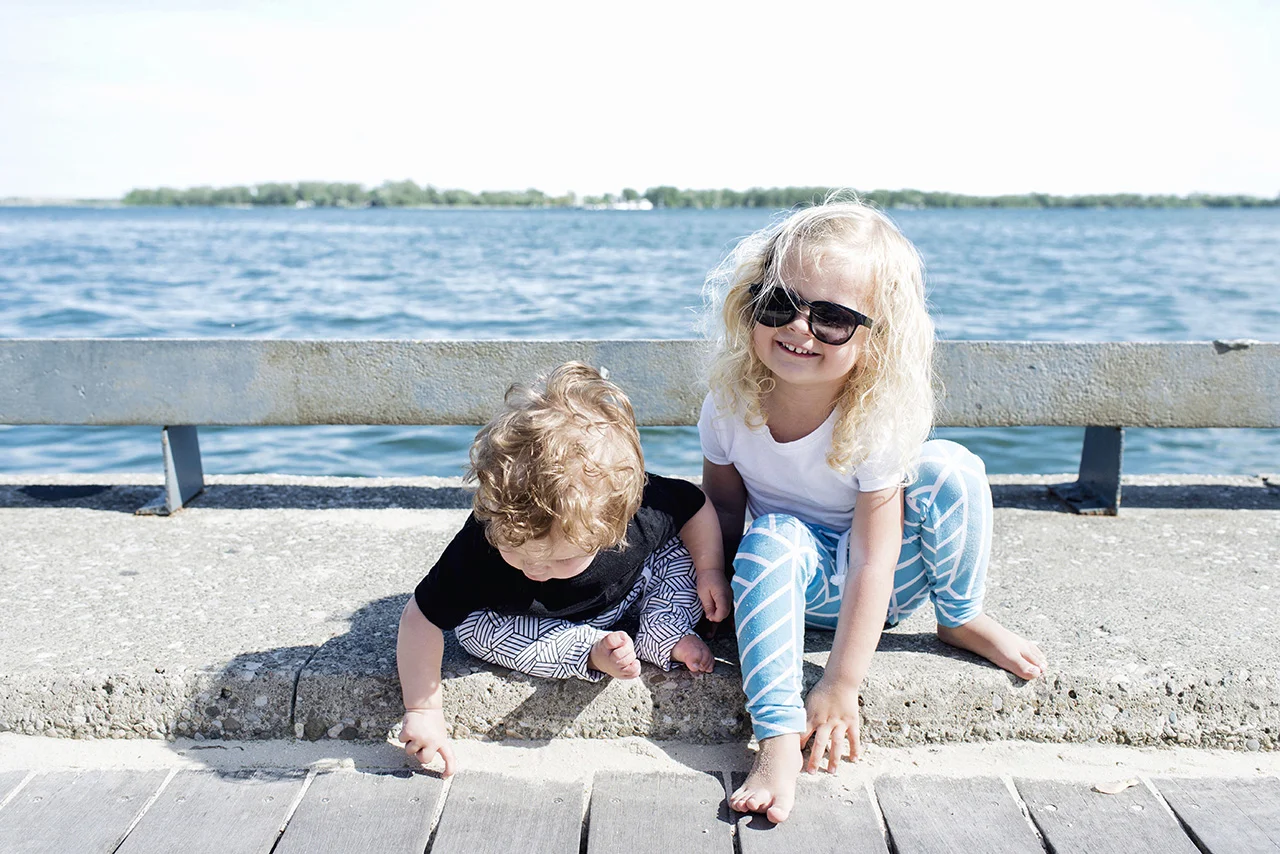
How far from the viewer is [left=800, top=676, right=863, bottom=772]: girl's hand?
2094 millimetres

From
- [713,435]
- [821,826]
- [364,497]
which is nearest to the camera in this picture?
[821,826]

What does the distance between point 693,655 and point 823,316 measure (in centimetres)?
83

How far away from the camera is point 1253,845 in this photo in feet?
6.07

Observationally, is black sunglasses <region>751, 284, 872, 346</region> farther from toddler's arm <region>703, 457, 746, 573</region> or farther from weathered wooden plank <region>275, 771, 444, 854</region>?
weathered wooden plank <region>275, 771, 444, 854</region>

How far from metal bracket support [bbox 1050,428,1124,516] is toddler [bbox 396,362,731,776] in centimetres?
173

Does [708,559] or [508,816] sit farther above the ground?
[708,559]

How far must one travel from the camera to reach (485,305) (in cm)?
1736

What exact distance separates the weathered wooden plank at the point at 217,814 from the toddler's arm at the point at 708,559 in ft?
3.24

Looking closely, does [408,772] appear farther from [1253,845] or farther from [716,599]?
[1253,845]

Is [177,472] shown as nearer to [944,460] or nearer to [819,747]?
[819,747]

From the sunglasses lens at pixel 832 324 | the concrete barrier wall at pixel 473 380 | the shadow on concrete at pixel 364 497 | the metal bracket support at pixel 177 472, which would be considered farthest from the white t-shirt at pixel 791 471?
the metal bracket support at pixel 177 472

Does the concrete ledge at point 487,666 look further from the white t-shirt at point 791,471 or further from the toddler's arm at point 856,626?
the white t-shirt at point 791,471

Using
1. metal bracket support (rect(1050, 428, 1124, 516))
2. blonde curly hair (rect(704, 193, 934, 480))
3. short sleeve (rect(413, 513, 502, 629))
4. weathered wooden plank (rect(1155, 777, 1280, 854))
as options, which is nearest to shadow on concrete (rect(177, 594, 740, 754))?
short sleeve (rect(413, 513, 502, 629))

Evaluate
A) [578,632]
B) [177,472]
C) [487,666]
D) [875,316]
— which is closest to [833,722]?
[578,632]
